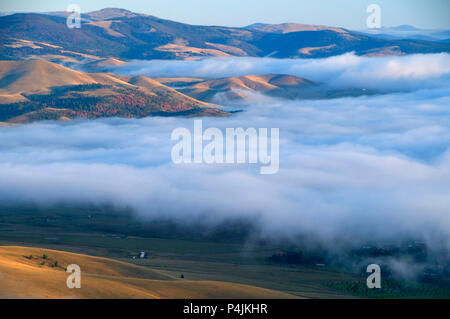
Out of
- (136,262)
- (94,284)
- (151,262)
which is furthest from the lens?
(151,262)

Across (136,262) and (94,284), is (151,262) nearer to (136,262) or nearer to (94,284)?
(136,262)

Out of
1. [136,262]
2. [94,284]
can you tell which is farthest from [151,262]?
[94,284]

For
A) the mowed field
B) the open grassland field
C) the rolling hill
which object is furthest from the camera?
the open grassland field

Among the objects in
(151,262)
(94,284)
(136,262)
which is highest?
(151,262)

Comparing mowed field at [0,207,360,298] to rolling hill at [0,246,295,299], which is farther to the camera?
mowed field at [0,207,360,298]

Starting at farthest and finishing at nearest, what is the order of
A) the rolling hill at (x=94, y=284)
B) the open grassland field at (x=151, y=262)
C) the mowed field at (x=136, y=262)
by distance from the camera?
the open grassland field at (x=151, y=262) → the mowed field at (x=136, y=262) → the rolling hill at (x=94, y=284)

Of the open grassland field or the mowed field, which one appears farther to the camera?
the open grassland field

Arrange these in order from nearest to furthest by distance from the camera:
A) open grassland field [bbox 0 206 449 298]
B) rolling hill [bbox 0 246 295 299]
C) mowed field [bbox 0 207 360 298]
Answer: rolling hill [bbox 0 246 295 299], mowed field [bbox 0 207 360 298], open grassland field [bbox 0 206 449 298]

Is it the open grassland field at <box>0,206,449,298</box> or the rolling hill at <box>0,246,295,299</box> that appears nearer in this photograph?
the rolling hill at <box>0,246,295,299</box>

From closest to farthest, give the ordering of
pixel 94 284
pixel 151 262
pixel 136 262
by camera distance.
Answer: pixel 94 284 < pixel 136 262 < pixel 151 262
